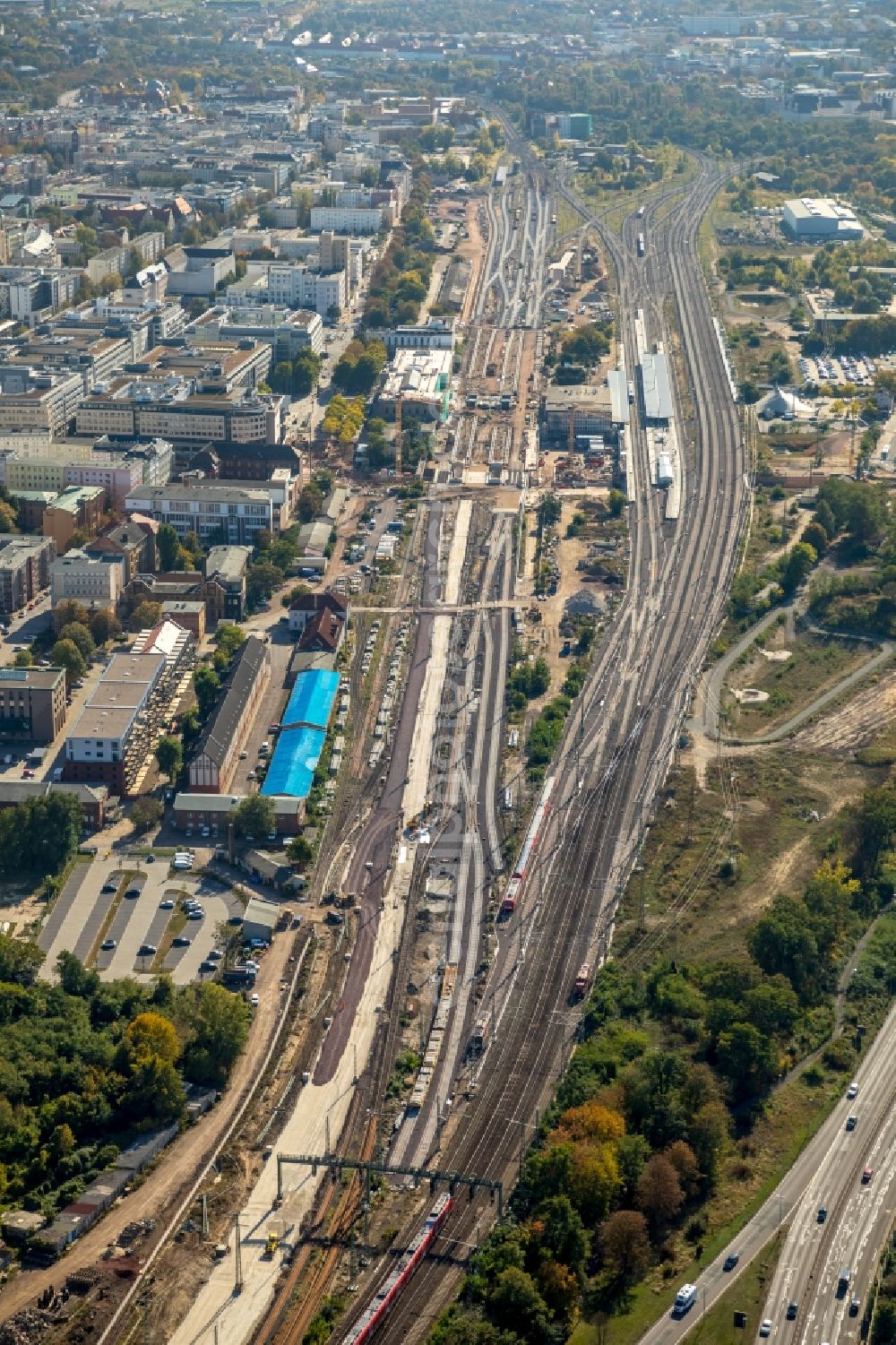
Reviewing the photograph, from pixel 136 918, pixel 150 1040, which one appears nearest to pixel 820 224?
pixel 136 918

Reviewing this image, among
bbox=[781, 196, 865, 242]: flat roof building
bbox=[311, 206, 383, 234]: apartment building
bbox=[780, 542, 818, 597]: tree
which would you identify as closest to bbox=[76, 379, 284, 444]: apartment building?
bbox=[780, 542, 818, 597]: tree

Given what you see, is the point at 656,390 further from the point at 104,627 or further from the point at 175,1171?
the point at 175,1171

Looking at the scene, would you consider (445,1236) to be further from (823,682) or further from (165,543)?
(165,543)

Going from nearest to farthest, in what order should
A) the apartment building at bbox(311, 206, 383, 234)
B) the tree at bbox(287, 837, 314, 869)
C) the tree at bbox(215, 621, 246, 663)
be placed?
the tree at bbox(287, 837, 314, 869)
the tree at bbox(215, 621, 246, 663)
the apartment building at bbox(311, 206, 383, 234)

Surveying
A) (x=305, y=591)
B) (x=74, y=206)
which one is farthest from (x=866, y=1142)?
(x=74, y=206)

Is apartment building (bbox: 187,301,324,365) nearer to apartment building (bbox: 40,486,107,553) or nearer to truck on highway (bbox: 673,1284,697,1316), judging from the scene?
apartment building (bbox: 40,486,107,553)

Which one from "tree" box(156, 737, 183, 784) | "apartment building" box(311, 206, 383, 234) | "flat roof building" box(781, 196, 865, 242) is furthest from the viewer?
"flat roof building" box(781, 196, 865, 242)

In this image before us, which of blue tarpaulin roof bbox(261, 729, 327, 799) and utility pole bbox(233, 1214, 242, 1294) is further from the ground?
blue tarpaulin roof bbox(261, 729, 327, 799)
